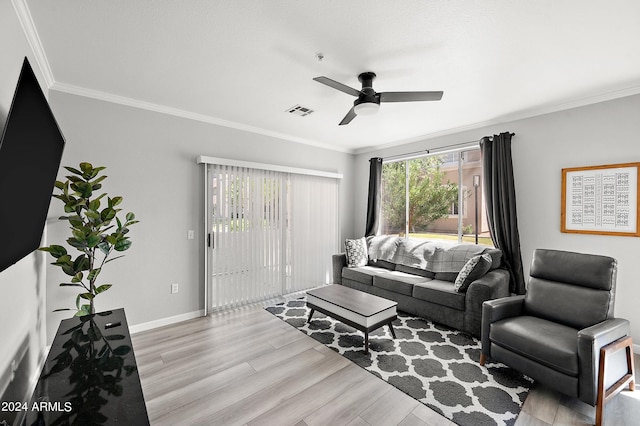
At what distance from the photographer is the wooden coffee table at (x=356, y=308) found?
9.12 feet

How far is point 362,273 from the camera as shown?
4.29 meters

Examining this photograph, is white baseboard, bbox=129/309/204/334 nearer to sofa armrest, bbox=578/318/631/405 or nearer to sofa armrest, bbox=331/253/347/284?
sofa armrest, bbox=331/253/347/284

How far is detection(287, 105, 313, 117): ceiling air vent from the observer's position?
11.0 ft

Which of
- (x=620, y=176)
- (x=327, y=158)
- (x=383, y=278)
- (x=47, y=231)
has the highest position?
(x=327, y=158)

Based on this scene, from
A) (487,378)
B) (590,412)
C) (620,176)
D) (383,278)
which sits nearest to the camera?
(590,412)

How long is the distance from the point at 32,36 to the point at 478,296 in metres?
4.50

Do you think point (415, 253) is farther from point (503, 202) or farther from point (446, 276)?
point (503, 202)

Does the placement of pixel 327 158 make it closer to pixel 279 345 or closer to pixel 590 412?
pixel 279 345

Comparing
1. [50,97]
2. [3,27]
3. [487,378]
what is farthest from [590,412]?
[50,97]

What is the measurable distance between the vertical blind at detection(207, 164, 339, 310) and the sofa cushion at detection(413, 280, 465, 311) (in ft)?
6.36

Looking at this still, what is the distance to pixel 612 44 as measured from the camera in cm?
208

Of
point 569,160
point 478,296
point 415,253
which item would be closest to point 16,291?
point 478,296

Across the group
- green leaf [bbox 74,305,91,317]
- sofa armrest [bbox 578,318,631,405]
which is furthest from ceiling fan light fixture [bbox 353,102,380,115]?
green leaf [bbox 74,305,91,317]

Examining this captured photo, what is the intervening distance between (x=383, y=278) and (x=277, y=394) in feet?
7.49
